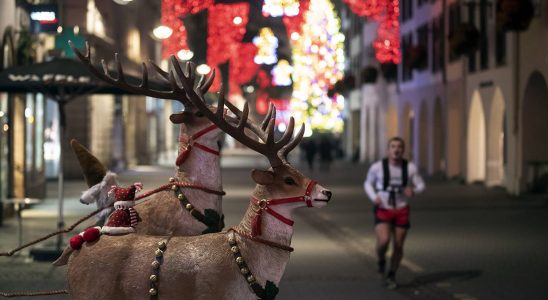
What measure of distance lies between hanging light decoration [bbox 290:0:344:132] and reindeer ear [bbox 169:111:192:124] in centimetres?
7616

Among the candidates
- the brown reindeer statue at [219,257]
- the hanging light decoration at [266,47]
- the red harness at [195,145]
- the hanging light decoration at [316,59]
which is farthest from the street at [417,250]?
the hanging light decoration at [316,59]

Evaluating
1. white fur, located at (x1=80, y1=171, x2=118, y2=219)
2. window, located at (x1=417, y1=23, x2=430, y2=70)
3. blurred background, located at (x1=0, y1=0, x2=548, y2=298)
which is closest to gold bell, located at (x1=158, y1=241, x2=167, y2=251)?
white fur, located at (x1=80, y1=171, x2=118, y2=219)

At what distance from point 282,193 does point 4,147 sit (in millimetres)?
19742

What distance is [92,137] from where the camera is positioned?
152 ft

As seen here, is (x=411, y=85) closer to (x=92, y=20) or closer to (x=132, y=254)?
(x=92, y=20)

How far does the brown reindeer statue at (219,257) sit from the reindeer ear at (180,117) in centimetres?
167

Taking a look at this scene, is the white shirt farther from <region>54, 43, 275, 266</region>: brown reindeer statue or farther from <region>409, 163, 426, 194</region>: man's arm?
<region>54, 43, 275, 266</region>: brown reindeer statue

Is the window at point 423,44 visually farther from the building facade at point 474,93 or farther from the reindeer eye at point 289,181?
the reindeer eye at point 289,181

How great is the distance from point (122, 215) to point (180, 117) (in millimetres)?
1533

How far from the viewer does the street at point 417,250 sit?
15.4m

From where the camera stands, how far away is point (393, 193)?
53.0 feet

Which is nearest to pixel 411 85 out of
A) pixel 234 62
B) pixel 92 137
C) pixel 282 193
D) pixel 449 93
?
pixel 449 93

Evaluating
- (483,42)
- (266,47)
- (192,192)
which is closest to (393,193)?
(192,192)

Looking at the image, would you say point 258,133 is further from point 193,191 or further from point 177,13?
point 177,13
